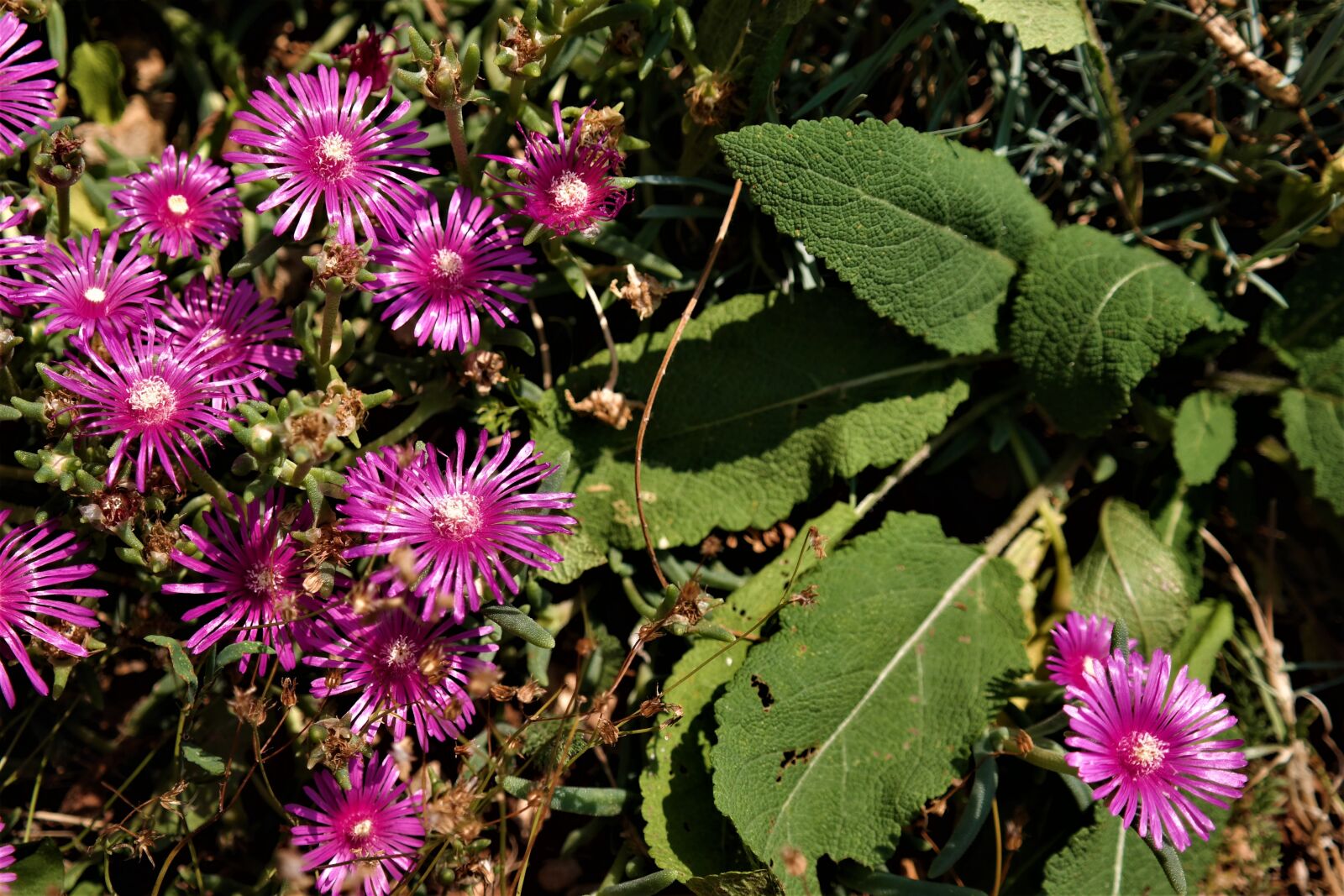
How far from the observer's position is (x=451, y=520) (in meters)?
1.67

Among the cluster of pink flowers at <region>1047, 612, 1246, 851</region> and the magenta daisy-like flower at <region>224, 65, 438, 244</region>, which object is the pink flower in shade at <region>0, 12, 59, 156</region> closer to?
the magenta daisy-like flower at <region>224, 65, 438, 244</region>

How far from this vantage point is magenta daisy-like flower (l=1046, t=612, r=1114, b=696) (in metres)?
1.96

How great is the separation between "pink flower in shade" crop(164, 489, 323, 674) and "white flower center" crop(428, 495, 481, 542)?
0.24 meters

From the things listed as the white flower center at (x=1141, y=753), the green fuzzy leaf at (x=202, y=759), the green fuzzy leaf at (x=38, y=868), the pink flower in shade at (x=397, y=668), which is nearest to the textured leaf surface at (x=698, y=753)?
the pink flower in shade at (x=397, y=668)

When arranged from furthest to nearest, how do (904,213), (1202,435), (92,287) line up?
(1202,435) < (904,213) < (92,287)

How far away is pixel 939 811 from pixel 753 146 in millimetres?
1309

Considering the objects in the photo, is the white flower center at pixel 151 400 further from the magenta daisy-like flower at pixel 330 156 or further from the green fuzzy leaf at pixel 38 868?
the green fuzzy leaf at pixel 38 868

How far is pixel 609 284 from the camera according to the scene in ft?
6.40

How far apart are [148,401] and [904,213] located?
137 cm

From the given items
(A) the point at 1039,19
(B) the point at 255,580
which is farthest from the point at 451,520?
(A) the point at 1039,19

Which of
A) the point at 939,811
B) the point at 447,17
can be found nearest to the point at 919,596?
the point at 939,811

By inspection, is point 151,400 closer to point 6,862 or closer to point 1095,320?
point 6,862

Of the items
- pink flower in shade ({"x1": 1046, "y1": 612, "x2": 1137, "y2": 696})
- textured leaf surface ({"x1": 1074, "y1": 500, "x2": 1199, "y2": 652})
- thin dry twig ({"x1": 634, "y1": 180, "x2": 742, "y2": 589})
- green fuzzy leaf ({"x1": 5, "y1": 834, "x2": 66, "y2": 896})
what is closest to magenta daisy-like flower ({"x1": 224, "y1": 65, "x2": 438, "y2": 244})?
thin dry twig ({"x1": 634, "y1": 180, "x2": 742, "y2": 589})

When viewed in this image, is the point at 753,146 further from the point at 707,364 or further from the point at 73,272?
the point at 73,272
